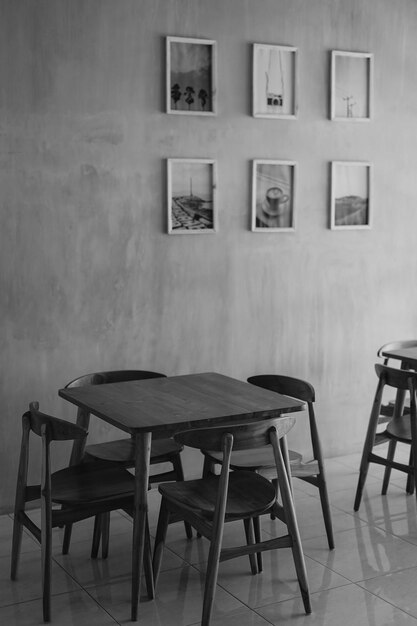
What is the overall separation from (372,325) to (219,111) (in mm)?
1640

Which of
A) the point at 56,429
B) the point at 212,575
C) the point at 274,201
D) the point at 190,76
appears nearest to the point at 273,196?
the point at 274,201

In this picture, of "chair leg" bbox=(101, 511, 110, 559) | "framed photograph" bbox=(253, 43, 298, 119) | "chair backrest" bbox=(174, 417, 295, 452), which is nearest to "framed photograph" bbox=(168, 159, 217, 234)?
"framed photograph" bbox=(253, 43, 298, 119)

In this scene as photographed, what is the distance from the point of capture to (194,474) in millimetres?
4754

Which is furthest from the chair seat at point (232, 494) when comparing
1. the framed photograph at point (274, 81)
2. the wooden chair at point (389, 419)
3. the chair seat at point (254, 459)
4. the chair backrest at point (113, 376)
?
the framed photograph at point (274, 81)

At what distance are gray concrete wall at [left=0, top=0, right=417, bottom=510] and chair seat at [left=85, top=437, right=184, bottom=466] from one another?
605mm

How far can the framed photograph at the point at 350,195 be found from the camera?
5020 mm

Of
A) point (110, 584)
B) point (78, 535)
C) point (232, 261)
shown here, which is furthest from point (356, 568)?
→ point (232, 261)

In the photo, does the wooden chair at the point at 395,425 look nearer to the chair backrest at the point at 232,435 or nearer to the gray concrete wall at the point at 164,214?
the gray concrete wall at the point at 164,214

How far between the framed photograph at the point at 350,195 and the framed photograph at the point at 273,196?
0.29 meters

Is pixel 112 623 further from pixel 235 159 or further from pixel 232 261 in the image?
pixel 235 159

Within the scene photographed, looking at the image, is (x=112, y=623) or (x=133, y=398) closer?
(x=112, y=623)

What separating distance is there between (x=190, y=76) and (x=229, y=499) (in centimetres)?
234

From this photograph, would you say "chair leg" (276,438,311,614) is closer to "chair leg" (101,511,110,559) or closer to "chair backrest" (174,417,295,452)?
"chair backrest" (174,417,295,452)

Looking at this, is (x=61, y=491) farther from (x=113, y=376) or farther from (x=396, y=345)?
(x=396, y=345)
